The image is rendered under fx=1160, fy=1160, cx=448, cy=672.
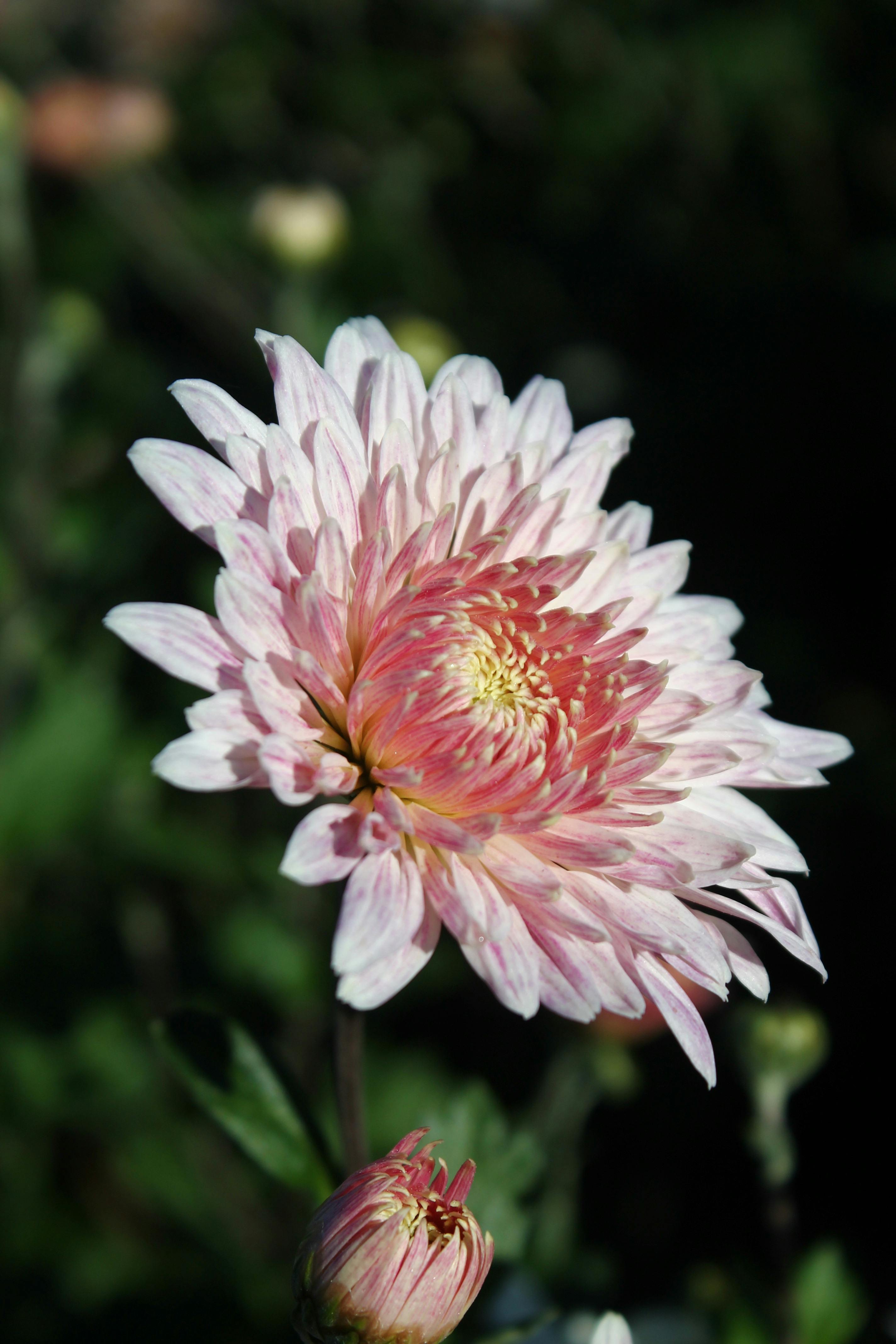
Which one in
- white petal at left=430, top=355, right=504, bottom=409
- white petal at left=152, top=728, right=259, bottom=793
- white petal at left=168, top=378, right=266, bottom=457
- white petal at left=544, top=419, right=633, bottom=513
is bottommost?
white petal at left=152, top=728, right=259, bottom=793

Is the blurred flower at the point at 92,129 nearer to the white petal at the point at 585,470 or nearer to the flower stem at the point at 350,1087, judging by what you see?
the white petal at the point at 585,470

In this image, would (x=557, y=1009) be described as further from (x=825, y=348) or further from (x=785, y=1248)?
(x=825, y=348)

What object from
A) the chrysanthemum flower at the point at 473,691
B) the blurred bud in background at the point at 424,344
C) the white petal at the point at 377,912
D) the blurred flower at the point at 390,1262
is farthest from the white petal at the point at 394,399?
the blurred bud in background at the point at 424,344

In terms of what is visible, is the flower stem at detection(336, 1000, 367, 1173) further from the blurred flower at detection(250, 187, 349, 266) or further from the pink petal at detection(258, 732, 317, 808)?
the blurred flower at detection(250, 187, 349, 266)

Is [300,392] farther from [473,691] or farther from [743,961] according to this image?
[743,961]

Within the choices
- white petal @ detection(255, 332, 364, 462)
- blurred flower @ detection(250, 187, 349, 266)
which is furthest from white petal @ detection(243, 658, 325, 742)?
blurred flower @ detection(250, 187, 349, 266)

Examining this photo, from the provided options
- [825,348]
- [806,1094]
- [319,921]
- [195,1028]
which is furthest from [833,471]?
[195,1028]

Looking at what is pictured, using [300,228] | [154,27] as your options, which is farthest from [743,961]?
[154,27]
